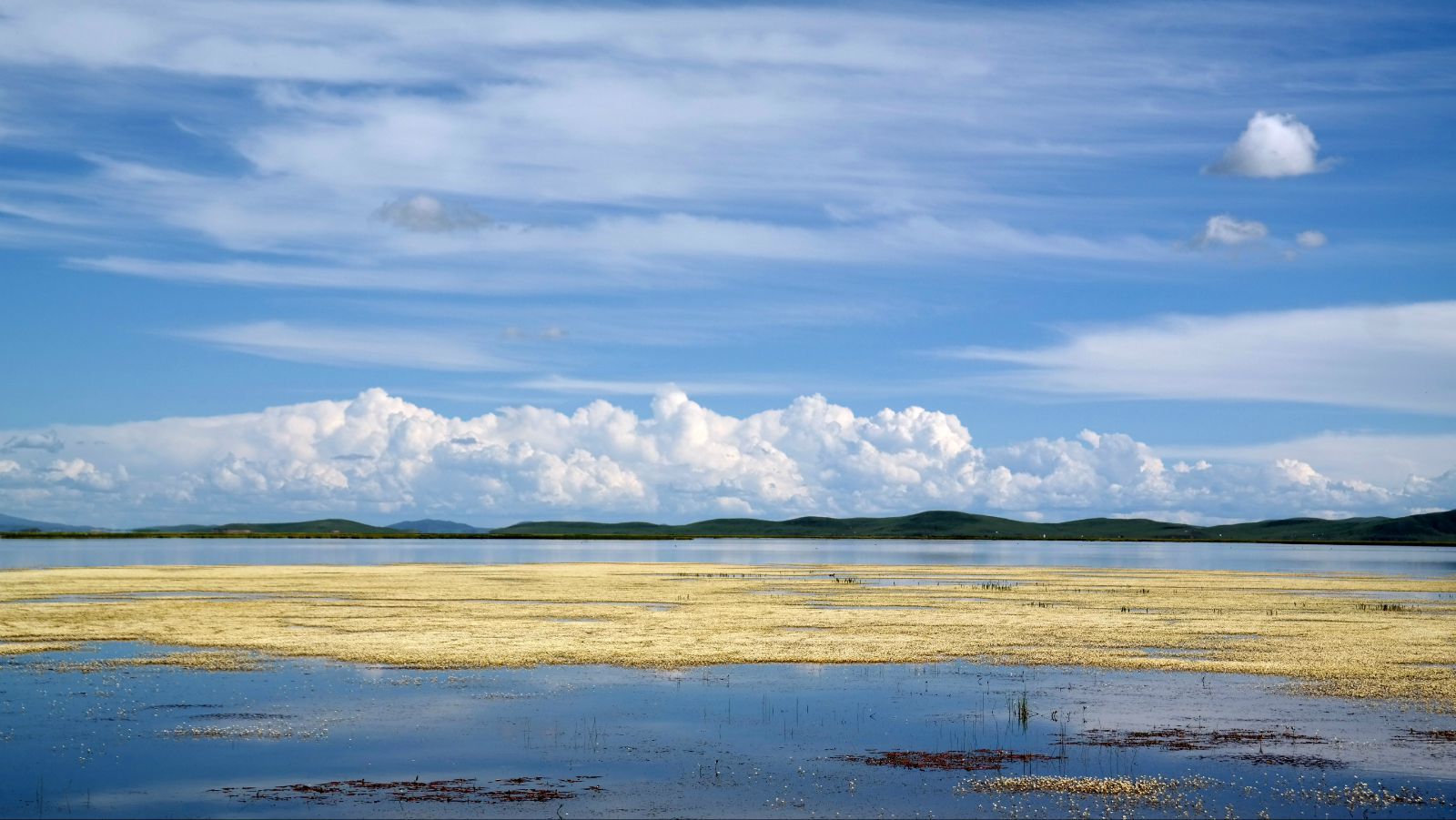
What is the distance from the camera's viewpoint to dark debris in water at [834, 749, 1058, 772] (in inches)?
1055

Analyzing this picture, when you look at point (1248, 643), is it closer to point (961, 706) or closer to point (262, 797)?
point (961, 706)

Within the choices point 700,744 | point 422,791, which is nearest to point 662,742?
point 700,744

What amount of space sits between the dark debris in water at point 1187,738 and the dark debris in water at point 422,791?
12269 mm

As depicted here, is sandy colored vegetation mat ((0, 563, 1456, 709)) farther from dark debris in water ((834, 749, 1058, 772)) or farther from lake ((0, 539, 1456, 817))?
dark debris in water ((834, 749, 1058, 772))

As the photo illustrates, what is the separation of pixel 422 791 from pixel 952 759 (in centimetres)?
1134

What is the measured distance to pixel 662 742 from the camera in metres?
29.0

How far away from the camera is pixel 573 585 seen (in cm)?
8581

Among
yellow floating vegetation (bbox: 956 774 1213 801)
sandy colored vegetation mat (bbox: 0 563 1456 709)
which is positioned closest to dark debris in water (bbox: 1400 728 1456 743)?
sandy colored vegetation mat (bbox: 0 563 1456 709)

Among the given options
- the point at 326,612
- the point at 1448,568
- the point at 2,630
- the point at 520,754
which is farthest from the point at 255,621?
the point at 1448,568

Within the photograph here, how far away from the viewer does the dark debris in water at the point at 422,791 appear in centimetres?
2359

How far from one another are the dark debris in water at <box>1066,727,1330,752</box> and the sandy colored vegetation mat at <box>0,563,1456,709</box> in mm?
7499

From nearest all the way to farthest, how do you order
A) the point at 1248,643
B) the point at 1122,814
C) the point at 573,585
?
the point at 1122,814, the point at 1248,643, the point at 573,585

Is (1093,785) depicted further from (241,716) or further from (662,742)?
(241,716)

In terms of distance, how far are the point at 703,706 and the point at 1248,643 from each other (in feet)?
83.5
